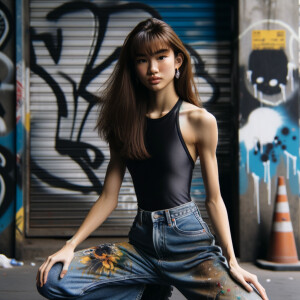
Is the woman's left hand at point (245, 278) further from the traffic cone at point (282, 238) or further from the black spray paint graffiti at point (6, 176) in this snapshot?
the black spray paint graffiti at point (6, 176)

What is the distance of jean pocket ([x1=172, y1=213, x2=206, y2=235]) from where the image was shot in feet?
7.38

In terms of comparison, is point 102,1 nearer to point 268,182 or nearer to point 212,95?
point 212,95

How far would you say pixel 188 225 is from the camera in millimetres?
2271

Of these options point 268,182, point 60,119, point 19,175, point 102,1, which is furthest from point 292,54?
point 19,175

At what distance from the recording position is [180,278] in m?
2.22

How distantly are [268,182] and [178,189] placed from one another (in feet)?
10.8

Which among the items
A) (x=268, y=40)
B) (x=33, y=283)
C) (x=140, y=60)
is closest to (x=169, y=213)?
(x=140, y=60)

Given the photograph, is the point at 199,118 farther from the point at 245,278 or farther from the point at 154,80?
the point at 245,278

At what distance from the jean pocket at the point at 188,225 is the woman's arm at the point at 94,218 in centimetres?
38

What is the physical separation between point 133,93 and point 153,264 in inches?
32.2

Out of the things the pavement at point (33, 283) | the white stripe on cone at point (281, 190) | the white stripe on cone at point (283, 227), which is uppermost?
the white stripe on cone at point (281, 190)

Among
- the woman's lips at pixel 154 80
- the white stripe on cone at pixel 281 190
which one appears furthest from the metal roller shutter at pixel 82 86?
the woman's lips at pixel 154 80

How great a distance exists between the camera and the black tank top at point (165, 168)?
2.33m

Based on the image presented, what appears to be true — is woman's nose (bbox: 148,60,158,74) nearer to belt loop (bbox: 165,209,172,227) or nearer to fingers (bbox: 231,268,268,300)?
belt loop (bbox: 165,209,172,227)
